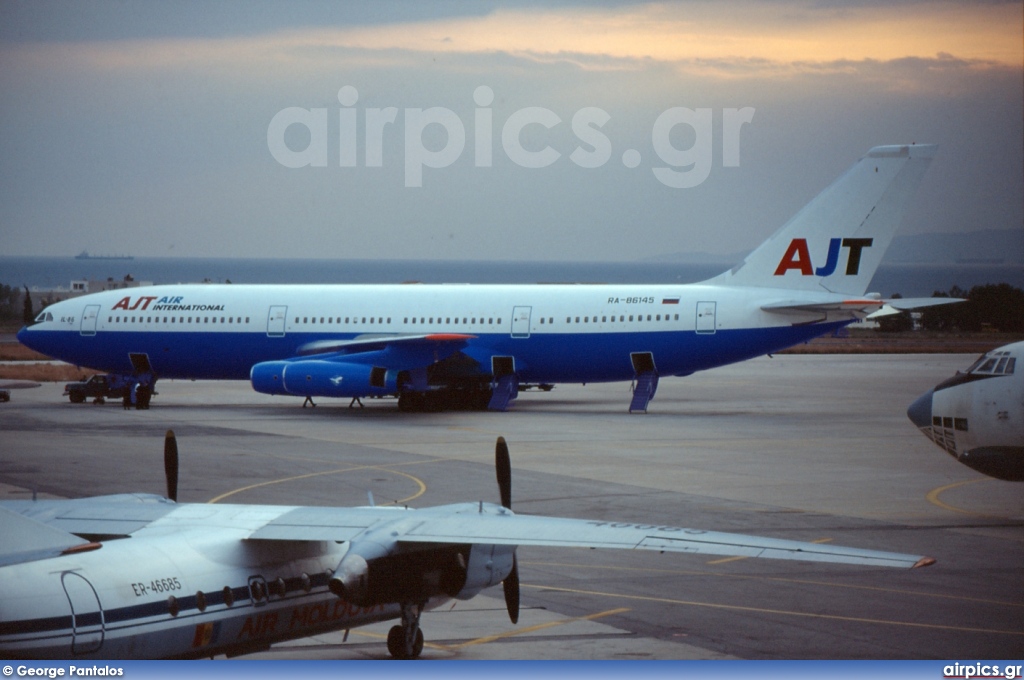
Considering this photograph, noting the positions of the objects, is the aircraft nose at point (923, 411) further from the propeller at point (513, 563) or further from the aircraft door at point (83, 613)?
the aircraft door at point (83, 613)

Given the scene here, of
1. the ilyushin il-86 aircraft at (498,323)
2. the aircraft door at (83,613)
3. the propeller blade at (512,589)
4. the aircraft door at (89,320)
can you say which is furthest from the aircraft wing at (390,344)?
the aircraft door at (83,613)

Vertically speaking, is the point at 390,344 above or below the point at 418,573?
above

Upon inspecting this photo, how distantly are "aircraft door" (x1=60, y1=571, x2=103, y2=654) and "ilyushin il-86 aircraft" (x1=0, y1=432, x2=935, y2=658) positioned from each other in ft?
0.03

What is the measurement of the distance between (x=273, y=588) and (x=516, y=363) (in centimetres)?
3306

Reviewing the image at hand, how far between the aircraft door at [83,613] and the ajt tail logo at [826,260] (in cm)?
3509

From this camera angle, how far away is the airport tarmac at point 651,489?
53.4 feet

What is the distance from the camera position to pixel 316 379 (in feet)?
140

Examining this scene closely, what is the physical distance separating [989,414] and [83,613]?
1740cm

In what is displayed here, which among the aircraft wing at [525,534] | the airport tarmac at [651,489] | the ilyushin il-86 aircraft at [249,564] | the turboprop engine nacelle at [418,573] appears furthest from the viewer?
the airport tarmac at [651,489]

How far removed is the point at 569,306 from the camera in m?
45.0

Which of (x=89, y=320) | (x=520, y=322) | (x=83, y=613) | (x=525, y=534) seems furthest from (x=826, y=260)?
(x=83, y=613)

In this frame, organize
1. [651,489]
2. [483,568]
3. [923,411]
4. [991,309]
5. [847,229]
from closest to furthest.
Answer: [483,568] < [923,411] < [651,489] < [991,309] < [847,229]

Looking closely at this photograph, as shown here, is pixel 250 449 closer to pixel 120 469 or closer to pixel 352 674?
pixel 120 469

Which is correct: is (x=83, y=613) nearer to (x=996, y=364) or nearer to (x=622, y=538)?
(x=622, y=538)
